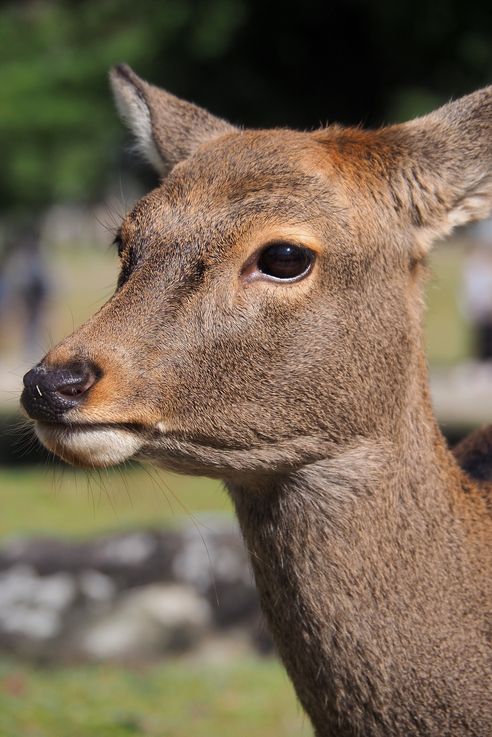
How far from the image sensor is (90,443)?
3840 millimetres

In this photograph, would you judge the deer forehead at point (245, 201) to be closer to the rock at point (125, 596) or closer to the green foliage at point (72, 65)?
the rock at point (125, 596)

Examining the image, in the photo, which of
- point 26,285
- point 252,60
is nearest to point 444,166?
point 252,60

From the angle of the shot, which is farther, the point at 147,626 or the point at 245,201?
the point at 147,626

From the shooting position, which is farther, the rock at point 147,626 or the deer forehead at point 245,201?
the rock at point 147,626

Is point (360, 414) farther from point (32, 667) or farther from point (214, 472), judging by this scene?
point (32, 667)

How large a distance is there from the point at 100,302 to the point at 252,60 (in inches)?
158

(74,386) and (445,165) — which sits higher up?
(445,165)

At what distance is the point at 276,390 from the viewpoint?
4160 millimetres

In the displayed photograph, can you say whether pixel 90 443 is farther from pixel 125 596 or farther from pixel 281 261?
pixel 125 596

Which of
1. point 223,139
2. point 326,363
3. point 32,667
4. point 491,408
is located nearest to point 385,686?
point 326,363

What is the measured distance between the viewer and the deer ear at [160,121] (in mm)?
5301

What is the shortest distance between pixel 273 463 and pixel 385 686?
2.79ft

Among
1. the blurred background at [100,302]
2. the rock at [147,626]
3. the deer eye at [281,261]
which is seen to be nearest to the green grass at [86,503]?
the blurred background at [100,302]

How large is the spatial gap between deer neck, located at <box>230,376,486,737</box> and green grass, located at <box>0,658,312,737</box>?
8.46 feet
